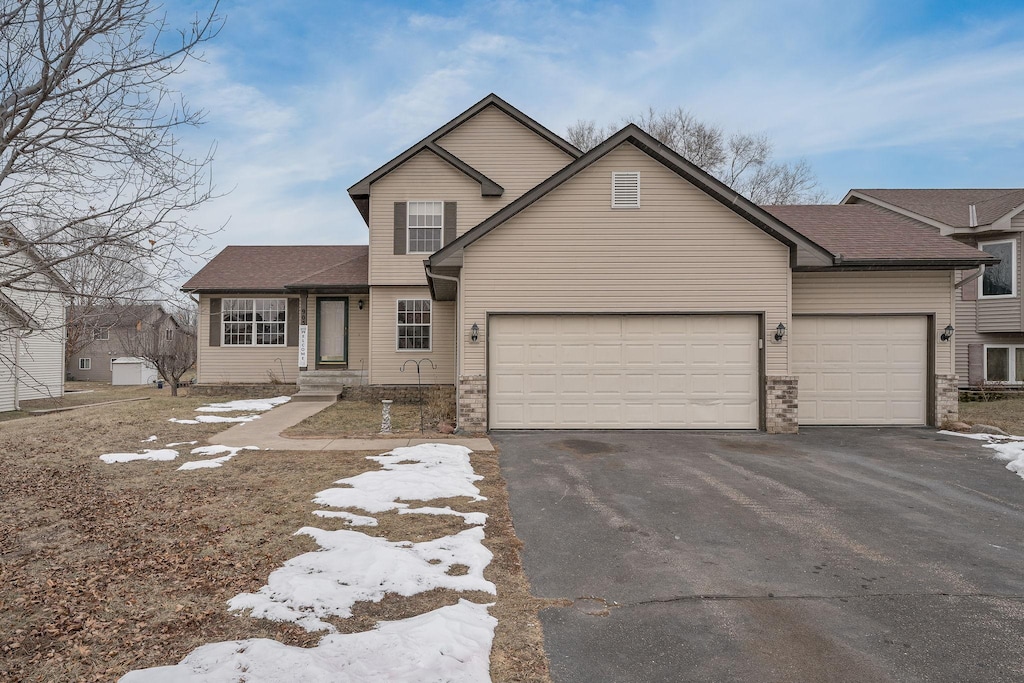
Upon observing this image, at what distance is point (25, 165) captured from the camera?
4754mm

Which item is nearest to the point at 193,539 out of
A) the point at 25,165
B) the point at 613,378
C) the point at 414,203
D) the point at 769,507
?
the point at 25,165

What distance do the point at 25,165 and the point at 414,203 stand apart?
11723 mm

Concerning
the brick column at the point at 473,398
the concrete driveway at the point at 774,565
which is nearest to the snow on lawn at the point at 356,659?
the concrete driveway at the point at 774,565

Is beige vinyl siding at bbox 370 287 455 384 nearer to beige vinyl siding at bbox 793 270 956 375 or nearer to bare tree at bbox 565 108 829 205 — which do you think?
beige vinyl siding at bbox 793 270 956 375

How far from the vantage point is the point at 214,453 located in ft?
29.6

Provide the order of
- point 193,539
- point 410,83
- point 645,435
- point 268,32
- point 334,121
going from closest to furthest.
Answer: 1. point 193,539
2. point 268,32
3. point 645,435
4. point 334,121
5. point 410,83

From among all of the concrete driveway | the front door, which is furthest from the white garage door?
the front door

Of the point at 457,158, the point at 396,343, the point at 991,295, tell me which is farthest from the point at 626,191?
the point at 991,295

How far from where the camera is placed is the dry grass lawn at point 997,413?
39.9 feet

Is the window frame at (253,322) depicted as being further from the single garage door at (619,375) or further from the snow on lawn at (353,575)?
the snow on lawn at (353,575)

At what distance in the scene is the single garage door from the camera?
36.1 feet

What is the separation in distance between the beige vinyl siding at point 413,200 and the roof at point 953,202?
15.0 metres

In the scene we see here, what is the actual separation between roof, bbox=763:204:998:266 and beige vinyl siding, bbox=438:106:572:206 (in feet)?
22.8

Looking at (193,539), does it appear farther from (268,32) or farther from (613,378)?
(613,378)
